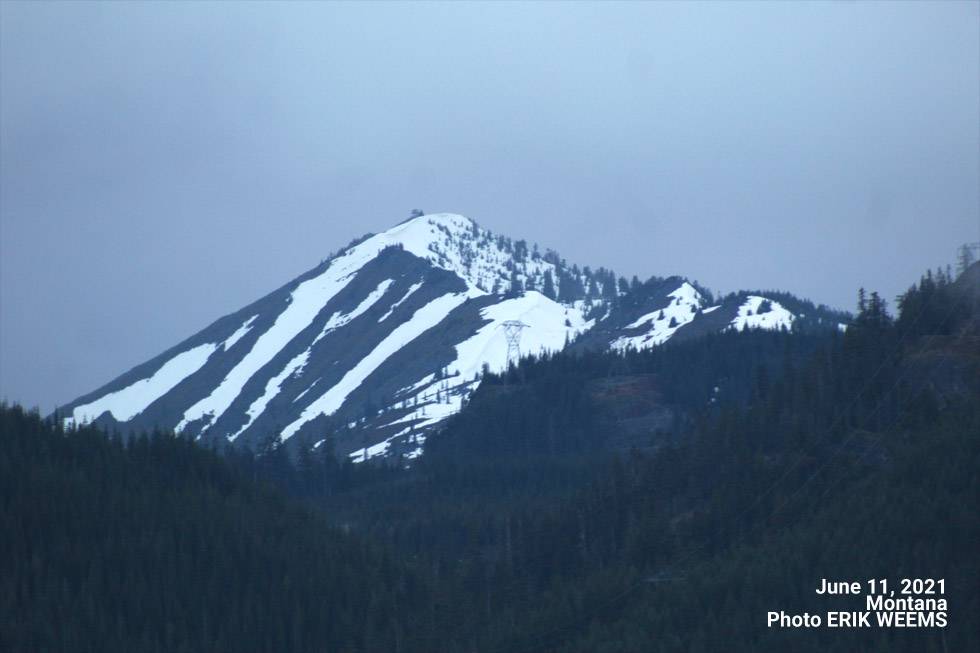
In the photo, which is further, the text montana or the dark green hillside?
the dark green hillside

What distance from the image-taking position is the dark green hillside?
107312 millimetres

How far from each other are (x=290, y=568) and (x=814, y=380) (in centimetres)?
5422

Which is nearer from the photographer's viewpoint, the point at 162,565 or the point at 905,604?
the point at 905,604

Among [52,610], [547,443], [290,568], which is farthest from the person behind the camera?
[547,443]

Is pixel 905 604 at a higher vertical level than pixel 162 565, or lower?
lower

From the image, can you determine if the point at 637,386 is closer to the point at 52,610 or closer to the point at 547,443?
the point at 547,443

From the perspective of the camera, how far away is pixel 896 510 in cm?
9844

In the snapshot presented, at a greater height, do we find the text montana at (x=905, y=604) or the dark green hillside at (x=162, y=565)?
the dark green hillside at (x=162, y=565)

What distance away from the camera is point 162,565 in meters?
117

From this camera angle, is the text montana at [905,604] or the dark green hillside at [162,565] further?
the dark green hillside at [162,565]

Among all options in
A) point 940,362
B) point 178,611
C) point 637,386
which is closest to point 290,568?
point 178,611

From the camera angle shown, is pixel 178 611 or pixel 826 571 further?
pixel 178 611

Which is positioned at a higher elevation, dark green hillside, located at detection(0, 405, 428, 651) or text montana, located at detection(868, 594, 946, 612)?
dark green hillside, located at detection(0, 405, 428, 651)

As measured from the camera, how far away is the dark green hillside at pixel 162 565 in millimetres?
107312
